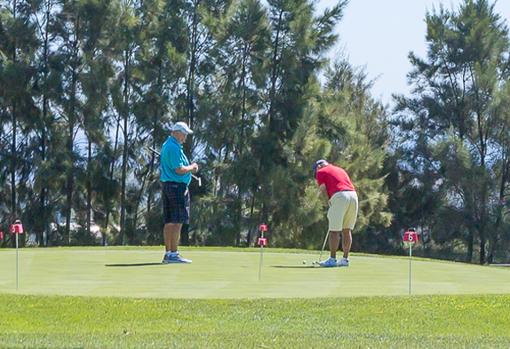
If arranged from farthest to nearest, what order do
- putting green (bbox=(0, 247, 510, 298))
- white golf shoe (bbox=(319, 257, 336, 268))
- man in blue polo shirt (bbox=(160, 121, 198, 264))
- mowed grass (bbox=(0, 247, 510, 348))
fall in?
white golf shoe (bbox=(319, 257, 336, 268)), man in blue polo shirt (bbox=(160, 121, 198, 264)), putting green (bbox=(0, 247, 510, 298)), mowed grass (bbox=(0, 247, 510, 348))

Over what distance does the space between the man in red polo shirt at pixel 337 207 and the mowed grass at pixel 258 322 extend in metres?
3.95

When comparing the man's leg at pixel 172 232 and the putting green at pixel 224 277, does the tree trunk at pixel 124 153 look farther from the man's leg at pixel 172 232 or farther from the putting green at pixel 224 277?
the man's leg at pixel 172 232

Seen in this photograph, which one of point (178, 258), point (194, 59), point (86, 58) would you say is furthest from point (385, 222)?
point (178, 258)

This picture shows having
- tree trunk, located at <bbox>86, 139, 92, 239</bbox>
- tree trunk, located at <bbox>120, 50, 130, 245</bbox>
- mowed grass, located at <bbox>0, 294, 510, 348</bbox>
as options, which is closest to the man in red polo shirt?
mowed grass, located at <bbox>0, 294, 510, 348</bbox>

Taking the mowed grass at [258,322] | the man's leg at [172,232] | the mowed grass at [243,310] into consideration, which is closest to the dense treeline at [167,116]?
the man's leg at [172,232]

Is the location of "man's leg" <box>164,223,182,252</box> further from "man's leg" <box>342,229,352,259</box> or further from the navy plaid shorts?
"man's leg" <box>342,229,352,259</box>

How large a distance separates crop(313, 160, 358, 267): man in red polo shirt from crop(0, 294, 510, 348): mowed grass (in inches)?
155

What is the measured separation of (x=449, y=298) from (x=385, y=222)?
29229 millimetres

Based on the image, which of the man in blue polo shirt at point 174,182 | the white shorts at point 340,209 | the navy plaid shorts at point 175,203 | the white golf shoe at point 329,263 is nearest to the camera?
the man in blue polo shirt at point 174,182

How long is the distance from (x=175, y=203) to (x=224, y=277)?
1794 millimetres

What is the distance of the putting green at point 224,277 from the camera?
976cm

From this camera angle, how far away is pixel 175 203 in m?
12.7

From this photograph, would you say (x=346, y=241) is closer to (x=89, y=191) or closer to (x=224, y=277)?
(x=224, y=277)

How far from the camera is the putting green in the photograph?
32.0 ft
